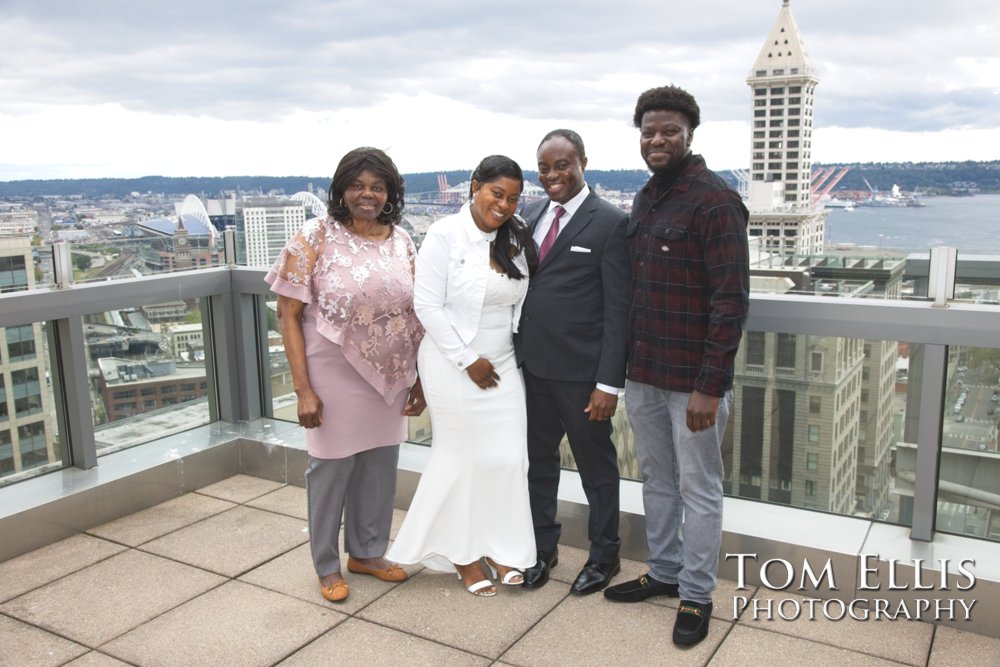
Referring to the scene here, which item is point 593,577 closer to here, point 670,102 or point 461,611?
point 461,611

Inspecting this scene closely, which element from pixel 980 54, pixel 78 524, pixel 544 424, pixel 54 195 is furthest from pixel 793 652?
pixel 980 54

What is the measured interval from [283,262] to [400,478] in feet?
4.58

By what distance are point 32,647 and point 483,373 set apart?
1725mm

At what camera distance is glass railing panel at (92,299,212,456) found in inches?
145

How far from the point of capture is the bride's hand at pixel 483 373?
2666mm

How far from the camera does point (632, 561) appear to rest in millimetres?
3113

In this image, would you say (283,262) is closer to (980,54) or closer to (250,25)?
(250,25)

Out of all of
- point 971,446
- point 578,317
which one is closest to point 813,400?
point 971,446

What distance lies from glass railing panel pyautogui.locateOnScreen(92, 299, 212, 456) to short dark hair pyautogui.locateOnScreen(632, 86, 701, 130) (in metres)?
2.70

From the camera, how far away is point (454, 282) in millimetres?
2664

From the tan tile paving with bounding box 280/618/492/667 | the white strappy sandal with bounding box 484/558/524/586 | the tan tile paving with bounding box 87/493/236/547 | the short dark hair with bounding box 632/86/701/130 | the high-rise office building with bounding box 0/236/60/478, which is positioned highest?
the short dark hair with bounding box 632/86/701/130

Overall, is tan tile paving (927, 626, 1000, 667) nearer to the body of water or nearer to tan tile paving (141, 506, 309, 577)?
the body of water

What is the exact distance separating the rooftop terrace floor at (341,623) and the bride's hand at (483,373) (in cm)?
81

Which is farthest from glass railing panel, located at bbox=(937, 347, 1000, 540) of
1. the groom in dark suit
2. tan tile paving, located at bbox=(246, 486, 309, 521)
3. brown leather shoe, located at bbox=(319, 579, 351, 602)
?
tan tile paving, located at bbox=(246, 486, 309, 521)
